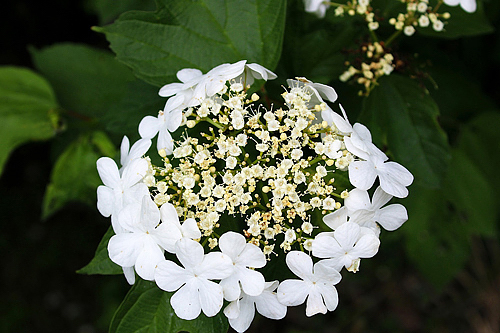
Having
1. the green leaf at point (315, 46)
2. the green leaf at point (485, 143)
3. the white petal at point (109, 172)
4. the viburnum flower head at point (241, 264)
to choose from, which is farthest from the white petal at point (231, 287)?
the green leaf at point (485, 143)

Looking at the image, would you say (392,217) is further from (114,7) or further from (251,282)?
(114,7)

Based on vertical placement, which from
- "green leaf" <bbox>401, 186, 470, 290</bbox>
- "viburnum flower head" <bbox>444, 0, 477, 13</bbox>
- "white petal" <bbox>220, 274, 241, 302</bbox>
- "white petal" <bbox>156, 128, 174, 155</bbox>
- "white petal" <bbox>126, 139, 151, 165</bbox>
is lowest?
"green leaf" <bbox>401, 186, 470, 290</bbox>

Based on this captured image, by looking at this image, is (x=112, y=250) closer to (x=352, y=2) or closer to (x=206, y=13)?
(x=206, y=13)

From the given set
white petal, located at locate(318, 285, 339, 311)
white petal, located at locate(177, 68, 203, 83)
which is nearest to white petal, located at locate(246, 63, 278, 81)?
white petal, located at locate(177, 68, 203, 83)

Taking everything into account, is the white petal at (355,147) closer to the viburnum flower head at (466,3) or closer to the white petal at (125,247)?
the white petal at (125,247)

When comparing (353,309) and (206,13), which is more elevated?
(206,13)

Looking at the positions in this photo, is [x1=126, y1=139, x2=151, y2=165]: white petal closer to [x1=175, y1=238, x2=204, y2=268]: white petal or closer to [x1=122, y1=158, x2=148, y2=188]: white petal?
[x1=122, y1=158, x2=148, y2=188]: white petal

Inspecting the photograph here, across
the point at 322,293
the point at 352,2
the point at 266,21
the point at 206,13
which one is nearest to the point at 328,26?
the point at 352,2

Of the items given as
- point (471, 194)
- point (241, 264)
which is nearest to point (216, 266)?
point (241, 264)
